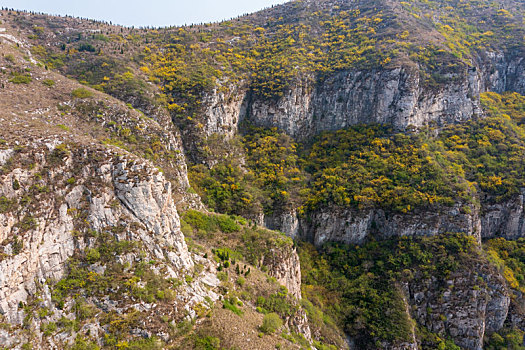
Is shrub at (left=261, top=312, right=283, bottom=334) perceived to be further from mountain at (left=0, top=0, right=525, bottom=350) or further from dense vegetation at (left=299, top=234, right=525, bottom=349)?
dense vegetation at (left=299, top=234, right=525, bottom=349)

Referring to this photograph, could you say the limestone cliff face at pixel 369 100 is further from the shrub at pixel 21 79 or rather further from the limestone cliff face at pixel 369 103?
the shrub at pixel 21 79

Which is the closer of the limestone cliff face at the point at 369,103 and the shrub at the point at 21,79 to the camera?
the shrub at the point at 21,79

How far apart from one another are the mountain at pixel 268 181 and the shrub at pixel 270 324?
20 cm

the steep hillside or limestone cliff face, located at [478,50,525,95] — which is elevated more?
limestone cliff face, located at [478,50,525,95]

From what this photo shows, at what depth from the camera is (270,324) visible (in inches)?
854

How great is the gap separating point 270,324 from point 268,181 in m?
30.2

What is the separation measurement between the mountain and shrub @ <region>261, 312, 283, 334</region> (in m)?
0.20

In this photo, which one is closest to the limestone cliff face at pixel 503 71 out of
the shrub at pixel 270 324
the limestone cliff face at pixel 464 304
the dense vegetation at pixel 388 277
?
the dense vegetation at pixel 388 277

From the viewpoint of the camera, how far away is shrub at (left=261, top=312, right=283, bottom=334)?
2125cm

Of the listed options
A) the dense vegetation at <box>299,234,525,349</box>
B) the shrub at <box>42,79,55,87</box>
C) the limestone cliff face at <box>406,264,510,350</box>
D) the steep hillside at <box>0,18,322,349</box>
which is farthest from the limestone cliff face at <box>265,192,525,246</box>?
the shrub at <box>42,79,55,87</box>

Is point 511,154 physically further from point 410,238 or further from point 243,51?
point 243,51

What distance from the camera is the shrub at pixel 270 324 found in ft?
69.7

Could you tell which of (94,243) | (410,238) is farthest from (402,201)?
(94,243)

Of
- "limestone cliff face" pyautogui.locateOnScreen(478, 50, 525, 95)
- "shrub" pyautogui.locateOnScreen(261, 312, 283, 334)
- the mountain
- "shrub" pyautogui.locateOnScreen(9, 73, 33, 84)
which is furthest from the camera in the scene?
"limestone cliff face" pyautogui.locateOnScreen(478, 50, 525, 95)
